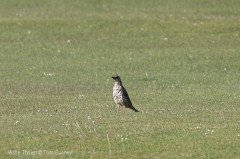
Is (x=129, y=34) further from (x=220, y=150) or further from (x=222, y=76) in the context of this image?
(x=220, y=150)

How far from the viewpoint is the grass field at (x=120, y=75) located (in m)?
11.5

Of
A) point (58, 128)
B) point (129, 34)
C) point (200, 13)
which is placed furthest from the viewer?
point (200, 13)

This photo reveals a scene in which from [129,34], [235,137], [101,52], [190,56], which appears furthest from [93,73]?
[235,137]

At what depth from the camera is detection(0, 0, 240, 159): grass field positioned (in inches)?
453

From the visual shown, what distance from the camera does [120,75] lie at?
24.5 metres

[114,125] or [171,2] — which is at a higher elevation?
[171,2]

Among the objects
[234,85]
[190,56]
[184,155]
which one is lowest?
[184,155]

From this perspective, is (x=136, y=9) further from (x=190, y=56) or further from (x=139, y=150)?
(x=139, y=150)

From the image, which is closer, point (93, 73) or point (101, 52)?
point (93, 73)

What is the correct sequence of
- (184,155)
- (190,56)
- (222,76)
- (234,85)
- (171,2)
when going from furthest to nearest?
(171,2) → (190,56) → (222,76) → (234,85) → (184,155)

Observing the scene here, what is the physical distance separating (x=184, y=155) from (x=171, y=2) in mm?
31844

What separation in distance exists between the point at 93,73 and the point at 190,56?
6580mm

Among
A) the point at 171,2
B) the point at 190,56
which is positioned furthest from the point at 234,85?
the point at 171,2

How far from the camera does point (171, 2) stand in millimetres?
40969
